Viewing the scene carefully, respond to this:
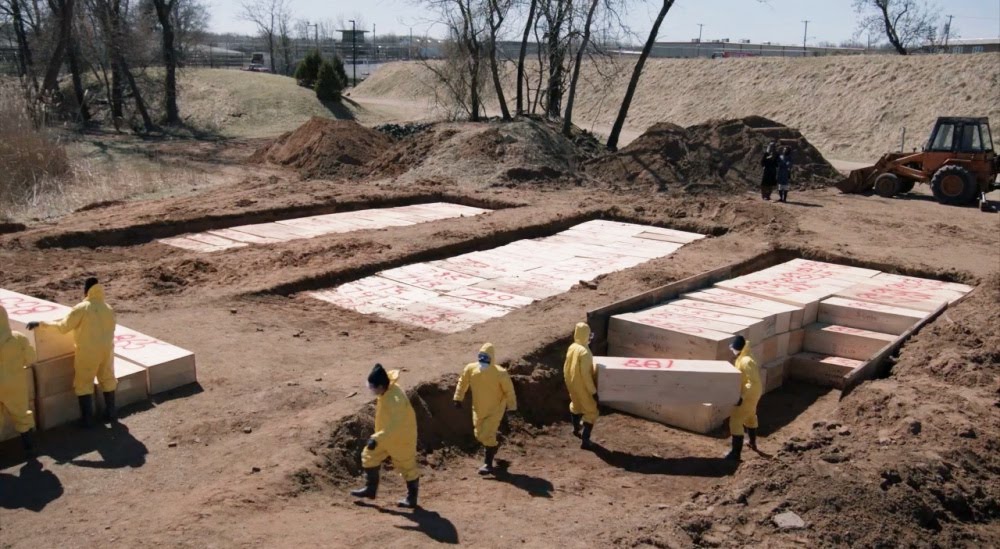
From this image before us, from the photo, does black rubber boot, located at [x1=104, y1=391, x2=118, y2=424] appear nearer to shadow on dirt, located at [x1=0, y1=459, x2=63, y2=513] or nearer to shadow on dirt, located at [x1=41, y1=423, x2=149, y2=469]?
shadow on dirt, located at [x1=41, y1=423, x2=149, y2=469]

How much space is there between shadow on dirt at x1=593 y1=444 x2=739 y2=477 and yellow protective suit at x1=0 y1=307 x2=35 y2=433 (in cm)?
504

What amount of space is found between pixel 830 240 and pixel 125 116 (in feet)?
94.9

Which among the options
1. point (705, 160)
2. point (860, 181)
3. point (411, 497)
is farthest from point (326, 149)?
point (411, 497)

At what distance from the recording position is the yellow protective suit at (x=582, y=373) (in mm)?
8359

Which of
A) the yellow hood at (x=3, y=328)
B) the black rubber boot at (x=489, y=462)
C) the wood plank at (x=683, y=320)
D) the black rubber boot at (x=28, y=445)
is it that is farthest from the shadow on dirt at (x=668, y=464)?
the yellow hood at (x=3, y=328)

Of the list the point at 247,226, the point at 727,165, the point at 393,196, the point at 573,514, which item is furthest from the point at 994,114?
the point at 573,514

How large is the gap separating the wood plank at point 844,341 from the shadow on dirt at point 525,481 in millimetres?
5359

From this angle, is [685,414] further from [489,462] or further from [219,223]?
[219,223]

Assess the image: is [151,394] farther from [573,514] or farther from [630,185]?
[630,185]

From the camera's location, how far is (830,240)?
16141 millimetres

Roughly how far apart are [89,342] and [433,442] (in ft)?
10.1

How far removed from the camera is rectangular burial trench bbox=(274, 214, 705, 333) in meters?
11.8

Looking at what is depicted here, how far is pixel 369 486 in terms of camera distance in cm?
670

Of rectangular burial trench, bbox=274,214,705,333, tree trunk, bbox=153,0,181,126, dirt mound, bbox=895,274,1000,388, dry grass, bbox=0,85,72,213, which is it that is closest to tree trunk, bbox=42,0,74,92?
tree trunk, bbox=153,0,181,126
